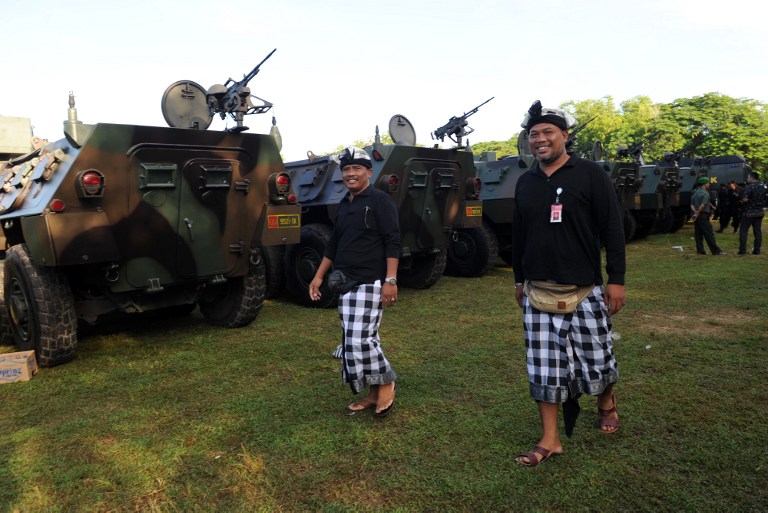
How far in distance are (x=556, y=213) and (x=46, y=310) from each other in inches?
159

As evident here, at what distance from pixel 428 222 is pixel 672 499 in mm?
6087

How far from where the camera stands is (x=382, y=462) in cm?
325

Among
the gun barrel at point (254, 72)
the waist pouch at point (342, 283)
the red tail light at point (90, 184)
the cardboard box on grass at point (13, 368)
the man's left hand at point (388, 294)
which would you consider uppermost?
the gun barrel at point (254, 72)

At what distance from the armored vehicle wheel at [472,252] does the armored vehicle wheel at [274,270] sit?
9.42 feet

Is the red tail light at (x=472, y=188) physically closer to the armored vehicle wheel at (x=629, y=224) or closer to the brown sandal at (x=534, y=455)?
the brown sandal at (x=534, y=455)

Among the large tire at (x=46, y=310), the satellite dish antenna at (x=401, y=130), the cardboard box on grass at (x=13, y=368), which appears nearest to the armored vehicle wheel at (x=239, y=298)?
the large tire at (x=46, y=310)

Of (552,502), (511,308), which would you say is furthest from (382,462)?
(511,308)

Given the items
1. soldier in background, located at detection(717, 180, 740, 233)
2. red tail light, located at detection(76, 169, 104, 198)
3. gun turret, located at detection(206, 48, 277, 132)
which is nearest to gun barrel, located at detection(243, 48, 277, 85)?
gun turret, located at detection(206, 48, 277, 132)

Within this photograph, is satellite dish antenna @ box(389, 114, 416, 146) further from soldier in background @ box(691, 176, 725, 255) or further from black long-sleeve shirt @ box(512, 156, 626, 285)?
soldier in background @ box(691, 176, 725, 255)

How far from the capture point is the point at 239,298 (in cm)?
635

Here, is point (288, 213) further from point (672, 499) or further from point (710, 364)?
point (672, 499)

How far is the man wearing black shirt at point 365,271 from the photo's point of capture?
3.67 metres

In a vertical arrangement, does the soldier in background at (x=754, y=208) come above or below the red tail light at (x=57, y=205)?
below

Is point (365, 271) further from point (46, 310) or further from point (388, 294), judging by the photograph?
point (46, 310)
